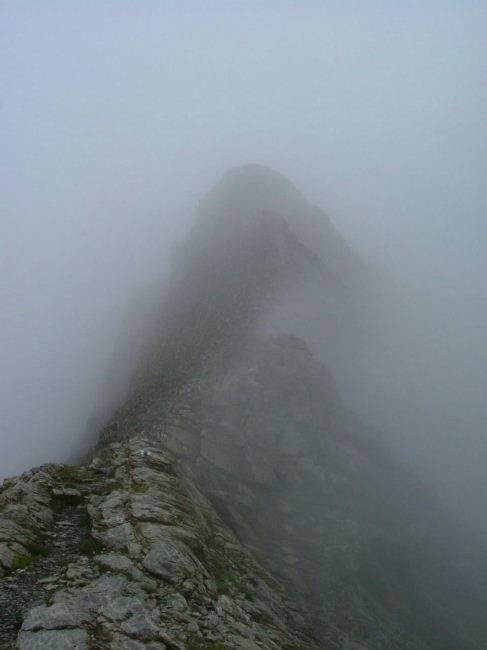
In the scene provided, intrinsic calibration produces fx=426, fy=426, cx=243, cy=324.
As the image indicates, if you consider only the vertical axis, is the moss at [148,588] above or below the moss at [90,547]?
above

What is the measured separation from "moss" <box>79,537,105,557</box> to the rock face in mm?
81

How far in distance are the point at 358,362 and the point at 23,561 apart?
Result: 199 feet

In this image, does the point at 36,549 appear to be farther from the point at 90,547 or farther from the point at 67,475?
the point at 67,475

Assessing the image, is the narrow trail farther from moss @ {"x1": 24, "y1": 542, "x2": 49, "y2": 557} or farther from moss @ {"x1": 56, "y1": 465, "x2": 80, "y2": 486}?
moss @ {"x1": 56, "y1": 465, "x2": 80, "y2": 486}

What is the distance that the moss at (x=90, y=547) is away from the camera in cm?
1967

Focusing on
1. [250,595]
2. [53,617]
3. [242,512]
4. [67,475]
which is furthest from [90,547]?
[242,512]

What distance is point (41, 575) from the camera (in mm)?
17750

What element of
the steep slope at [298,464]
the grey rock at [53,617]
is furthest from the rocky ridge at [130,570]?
the steep slope at [298,464]

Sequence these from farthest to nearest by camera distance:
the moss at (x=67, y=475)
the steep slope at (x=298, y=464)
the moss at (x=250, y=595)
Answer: the steep slope at (x=298, y=464), the moss at (x=67, y=475), the moss at (x=250, y=595)

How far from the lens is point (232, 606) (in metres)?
19.0

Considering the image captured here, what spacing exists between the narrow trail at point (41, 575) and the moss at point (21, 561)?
20cm

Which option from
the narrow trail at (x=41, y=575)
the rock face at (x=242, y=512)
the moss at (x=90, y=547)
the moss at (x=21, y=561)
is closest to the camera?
the narrow trail at (x=41, y=575)

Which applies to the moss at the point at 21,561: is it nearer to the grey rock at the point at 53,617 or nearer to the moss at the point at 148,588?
the grey rock at the point at 53,617

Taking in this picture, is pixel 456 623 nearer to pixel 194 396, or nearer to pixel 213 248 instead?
pixel 194 396
